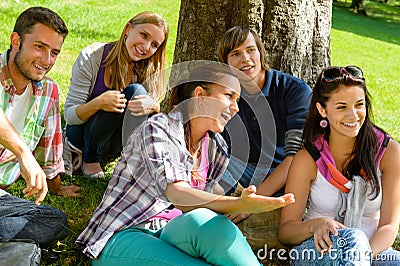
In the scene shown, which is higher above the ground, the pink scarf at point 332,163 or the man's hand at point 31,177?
the man's hand at point 31,177

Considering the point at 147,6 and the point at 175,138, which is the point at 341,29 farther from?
the point at 175,138

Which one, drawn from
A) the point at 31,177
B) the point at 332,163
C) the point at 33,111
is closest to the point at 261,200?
the point at 332,163

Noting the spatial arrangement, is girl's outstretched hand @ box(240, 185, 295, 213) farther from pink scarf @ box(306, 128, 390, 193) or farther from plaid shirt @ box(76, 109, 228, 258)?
pink scarf @ box(306, 128, 390, 193)

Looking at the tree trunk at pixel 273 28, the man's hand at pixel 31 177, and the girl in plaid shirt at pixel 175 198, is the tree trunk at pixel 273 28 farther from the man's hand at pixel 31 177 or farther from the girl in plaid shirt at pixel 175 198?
the man's hand at pixel 31 177

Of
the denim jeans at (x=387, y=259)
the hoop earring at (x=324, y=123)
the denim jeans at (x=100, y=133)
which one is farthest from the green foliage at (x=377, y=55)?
the denim jeans at (x=387, y=259)

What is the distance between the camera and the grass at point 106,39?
3706mm

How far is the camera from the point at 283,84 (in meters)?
3.56

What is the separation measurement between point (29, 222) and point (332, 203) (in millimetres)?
1531

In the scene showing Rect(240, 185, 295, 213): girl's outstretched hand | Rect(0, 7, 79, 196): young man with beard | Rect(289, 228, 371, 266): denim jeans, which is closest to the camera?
Rect(240, 185, 295, 213): girl's outstretched hand

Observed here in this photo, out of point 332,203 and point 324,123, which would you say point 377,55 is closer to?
point 324,123

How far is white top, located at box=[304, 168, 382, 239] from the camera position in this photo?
9.95ft

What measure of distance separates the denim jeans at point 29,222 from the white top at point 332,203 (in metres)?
1.32

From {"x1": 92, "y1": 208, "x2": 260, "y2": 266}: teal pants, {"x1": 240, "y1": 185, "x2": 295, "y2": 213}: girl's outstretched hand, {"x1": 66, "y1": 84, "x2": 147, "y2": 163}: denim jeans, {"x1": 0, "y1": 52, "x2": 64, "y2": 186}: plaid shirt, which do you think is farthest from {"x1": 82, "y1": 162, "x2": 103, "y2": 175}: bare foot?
{"x1": 240, "y1": 185, "x2": 295, "y2": 213}: girl's outstretched hand

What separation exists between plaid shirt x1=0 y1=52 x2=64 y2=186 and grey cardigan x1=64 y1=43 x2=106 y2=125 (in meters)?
0.40
